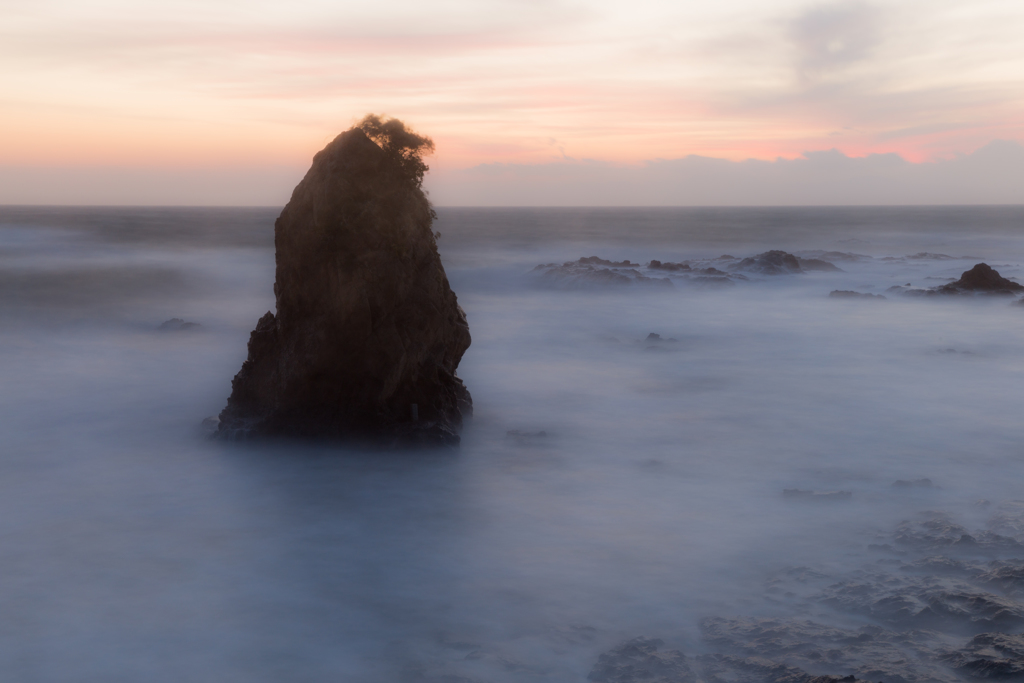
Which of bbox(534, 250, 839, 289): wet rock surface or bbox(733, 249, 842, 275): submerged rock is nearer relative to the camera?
bbox(534, 250, 839, 289): wet rock surface

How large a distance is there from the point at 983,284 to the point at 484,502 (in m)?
30.0

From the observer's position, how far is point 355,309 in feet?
38.8

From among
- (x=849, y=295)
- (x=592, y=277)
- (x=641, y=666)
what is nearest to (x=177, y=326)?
(x=592, y=277)

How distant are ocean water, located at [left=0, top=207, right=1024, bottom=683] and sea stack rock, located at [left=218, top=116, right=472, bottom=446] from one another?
71 centimetres

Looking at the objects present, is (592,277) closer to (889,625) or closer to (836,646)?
(889,625)

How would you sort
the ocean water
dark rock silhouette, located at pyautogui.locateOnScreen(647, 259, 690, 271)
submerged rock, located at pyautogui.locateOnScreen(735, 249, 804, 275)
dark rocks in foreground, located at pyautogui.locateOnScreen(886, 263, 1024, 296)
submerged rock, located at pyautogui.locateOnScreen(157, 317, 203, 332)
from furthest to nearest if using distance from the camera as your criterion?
dark rock silhouette, located at pyautogui.locateOnScreen(647, 259, 690, 271) → submerged rock, located at pyautogui.locateOnScreen(735, 249, 804, 275) → dark rocks in foreground, located at pyautogui.locateOnScreen(886, 263, 1024, 296) → submerged rock, located at pyautogui.locateOnScreen(157, 317, 203, 332) → the ocean water

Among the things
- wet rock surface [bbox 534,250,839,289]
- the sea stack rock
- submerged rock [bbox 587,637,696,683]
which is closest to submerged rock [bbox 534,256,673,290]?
wet rock surface [bbox 534,250,839,289]

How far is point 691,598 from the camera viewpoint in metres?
7.64

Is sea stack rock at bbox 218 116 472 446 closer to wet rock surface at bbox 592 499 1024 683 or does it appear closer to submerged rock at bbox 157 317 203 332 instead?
wet rock surface at bbox 592 499 1024 683

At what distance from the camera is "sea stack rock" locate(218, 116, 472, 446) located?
11.9 meters

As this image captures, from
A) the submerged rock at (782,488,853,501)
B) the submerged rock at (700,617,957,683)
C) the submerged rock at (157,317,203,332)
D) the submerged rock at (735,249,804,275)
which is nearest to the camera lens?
the submerged rock at (700,617,957,683)

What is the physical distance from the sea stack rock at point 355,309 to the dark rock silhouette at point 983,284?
28.2 m

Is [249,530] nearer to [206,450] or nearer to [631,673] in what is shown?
[206,450]

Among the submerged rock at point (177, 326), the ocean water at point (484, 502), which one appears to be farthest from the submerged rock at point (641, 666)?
the submerged rock at point (177, 326)
